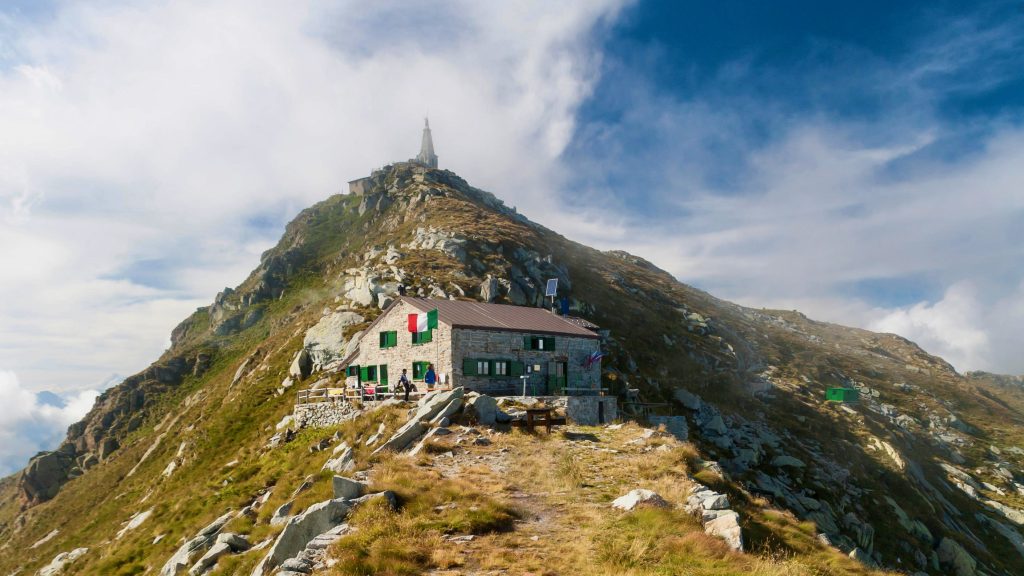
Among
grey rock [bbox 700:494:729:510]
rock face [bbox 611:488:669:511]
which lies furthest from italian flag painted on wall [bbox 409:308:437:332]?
grey rock [bbox 700:494:729:510]

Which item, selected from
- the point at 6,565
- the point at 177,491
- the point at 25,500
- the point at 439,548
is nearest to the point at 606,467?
the point at 439,548

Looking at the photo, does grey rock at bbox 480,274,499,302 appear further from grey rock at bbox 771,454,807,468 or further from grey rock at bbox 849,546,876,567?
grey rock at bbox 849,546,876,567

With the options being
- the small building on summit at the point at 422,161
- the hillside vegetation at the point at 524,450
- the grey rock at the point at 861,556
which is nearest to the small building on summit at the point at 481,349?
the hillside vegetation at the point at 524,450

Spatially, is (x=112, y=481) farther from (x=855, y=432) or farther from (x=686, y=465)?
(x=855, y=432)

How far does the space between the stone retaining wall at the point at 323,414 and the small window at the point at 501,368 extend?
10.6m

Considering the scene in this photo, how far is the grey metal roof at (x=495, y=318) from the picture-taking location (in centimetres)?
3888

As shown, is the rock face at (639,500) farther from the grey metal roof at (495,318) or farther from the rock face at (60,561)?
the rock face at (60,561)

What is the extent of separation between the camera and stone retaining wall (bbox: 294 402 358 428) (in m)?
39.6

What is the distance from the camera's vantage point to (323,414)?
41.8m

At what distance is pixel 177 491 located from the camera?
1676 inches

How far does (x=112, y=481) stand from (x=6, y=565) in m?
11.2

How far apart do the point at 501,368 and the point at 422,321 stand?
6747 millimetres

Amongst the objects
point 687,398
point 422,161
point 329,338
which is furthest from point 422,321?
point 422,161

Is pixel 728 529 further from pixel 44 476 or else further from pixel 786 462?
pixel 44 476
